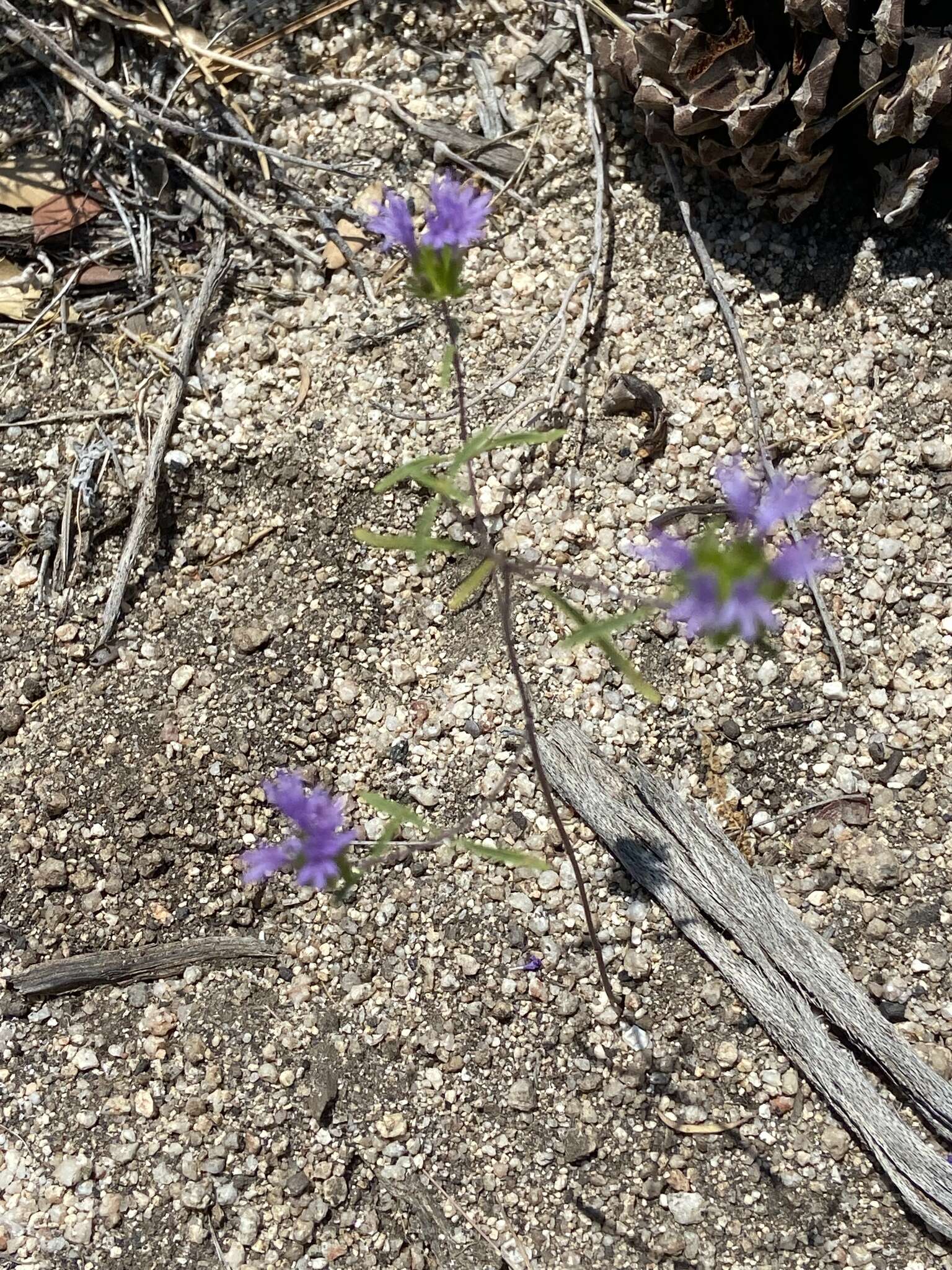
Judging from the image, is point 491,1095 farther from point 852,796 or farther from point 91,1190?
point 852,796

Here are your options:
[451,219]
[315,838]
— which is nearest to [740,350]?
[451,219]

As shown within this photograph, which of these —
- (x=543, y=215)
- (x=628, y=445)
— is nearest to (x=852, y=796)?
(x=628, y=445)

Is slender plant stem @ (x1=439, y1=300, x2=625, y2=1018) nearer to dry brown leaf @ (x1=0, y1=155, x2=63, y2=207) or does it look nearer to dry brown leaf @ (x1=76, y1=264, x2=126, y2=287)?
dry brown leaf @ (x1=76, y1=264, x2=126, y2=287)

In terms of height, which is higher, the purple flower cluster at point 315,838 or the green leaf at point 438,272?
the green leaf at point 438,272

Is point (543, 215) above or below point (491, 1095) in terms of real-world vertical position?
above

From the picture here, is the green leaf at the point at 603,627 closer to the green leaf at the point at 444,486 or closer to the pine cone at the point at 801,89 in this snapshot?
the green leaf at the point at 444,486

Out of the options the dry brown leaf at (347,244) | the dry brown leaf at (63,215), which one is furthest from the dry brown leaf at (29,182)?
the dry brown leaf at (347,244)
